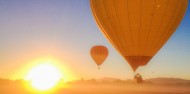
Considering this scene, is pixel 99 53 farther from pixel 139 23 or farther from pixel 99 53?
pixel 139 23

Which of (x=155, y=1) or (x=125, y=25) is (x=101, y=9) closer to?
(x=125, y=25)

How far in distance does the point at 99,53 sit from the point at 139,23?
17.3 meters

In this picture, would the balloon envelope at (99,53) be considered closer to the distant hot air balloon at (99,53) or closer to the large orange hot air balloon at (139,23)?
the distant hot air balloon at (99,53)

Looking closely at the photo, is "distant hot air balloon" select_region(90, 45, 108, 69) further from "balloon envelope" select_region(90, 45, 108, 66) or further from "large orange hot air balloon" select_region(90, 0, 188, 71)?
"large orange hot air balloon" select_region(90, 0, 188, 71)

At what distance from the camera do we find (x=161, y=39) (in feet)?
92.4

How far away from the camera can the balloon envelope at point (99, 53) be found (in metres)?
42.0

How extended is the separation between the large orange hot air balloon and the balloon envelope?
13.3m

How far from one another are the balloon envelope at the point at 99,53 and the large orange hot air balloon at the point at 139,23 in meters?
13.3

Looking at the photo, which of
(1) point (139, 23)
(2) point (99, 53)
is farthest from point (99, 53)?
(1) point (139, 23)

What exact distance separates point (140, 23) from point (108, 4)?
3468 millimetres

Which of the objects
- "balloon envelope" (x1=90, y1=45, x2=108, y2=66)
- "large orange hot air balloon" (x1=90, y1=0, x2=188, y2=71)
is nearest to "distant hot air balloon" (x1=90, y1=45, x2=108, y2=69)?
"balloon envelope" (x1=90, y1=45, x2=108, y2=66)

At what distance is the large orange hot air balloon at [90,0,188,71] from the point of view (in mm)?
26891

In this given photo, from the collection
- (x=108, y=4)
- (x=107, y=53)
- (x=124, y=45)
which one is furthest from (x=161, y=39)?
(x=107, y=53)

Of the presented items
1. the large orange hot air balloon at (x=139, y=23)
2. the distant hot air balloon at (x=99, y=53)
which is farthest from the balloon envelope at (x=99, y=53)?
the large orange hot air balloon at (x=139, y=23)
